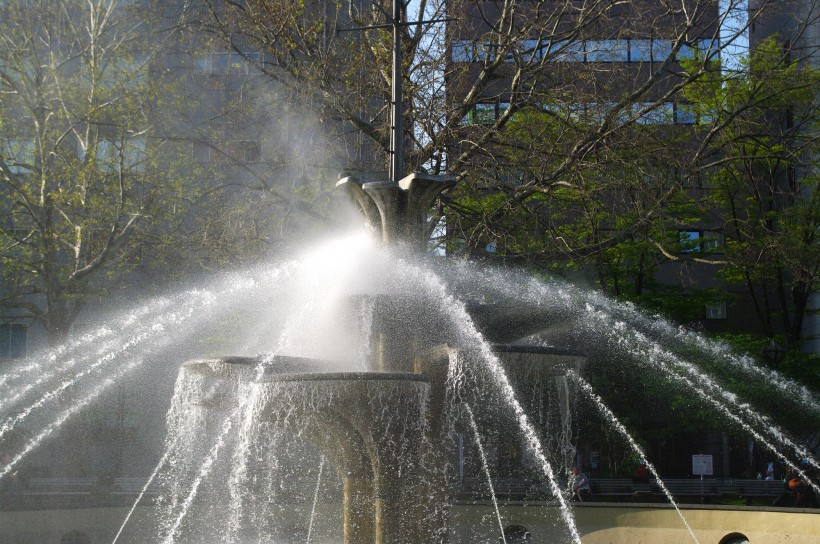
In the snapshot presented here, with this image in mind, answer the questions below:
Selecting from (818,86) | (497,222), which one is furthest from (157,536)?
(818,86)

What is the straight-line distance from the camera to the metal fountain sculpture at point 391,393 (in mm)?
6898

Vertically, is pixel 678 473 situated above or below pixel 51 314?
below

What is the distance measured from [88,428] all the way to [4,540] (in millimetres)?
17294

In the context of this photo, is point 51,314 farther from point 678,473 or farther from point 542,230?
point 678,473

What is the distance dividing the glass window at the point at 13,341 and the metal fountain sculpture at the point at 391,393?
26.8m

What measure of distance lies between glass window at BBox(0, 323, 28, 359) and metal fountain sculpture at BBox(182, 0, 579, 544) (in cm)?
2680

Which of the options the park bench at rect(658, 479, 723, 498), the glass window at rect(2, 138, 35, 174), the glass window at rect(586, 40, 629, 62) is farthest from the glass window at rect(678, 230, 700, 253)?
the glass window at rect(2, 138, 35, 174)

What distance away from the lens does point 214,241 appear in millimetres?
15562

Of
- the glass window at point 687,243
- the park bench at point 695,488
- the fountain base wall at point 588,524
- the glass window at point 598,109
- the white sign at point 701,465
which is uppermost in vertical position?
the glass window at point 598,109

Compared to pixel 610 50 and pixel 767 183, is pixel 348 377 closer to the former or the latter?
pixel 610 50

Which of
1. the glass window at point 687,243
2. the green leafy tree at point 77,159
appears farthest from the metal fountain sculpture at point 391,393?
the glass window at point 687,243

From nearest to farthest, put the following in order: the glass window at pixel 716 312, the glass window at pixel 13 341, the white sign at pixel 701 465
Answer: the white sign at pixel 701 465 < the glass window at pixel 13 341 < the glass window at pixel 716 312

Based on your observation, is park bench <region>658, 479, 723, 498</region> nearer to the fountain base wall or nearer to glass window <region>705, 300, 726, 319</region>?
glass window <region>705, 300, 726, 319</region>

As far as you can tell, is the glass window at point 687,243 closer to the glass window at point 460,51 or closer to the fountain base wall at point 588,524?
the glass window at point 460,51
